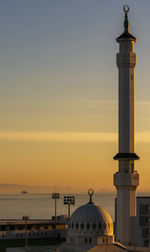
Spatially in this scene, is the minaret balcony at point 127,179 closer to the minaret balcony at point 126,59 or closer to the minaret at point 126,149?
the minaret at point 126,149

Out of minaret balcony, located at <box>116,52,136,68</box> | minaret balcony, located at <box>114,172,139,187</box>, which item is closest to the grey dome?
minaret balcony, located at <box>114,172,139,187</box>

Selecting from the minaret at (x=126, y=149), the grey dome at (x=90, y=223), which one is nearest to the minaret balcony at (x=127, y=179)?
the minaret at (x=126, y=149)

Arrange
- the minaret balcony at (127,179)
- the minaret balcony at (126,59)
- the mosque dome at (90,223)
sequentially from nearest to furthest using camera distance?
the mosque dome at (90,223) < the minaret balcony at (127,179) < the minaret balcony at (126,59)

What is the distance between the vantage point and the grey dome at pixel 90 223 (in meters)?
104

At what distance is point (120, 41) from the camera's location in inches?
4961

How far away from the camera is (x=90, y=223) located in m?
104

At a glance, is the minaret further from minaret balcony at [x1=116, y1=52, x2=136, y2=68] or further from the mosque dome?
the mosque dome

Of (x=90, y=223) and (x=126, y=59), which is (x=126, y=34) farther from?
(x=90, y=223)

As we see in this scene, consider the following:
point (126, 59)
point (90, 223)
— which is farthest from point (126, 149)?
point (90, 223)

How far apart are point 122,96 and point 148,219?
32.3 m

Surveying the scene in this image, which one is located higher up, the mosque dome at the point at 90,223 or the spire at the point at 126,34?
the spire at the point at 126,34

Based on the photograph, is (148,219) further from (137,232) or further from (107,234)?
(107,234)

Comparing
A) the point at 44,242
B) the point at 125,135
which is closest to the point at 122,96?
the point at 125,135

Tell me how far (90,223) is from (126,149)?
77.9 ft
